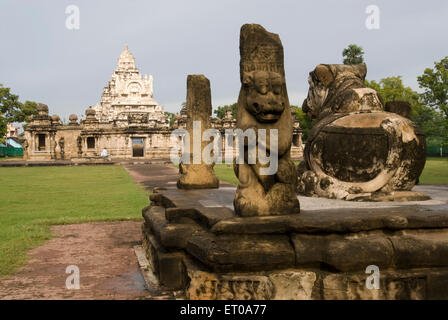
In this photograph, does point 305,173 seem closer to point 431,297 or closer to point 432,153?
point 431,297

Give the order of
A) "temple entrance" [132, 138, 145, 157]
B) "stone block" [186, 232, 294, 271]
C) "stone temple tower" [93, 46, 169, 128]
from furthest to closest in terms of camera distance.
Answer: "stone temple tower" [93, 46, 169, 128]
"temple entrance" [132, 138, 145, 157]
"stone block" [186, 232, 294, 271]

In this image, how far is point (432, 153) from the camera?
48062mm

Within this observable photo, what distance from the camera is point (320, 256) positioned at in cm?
376

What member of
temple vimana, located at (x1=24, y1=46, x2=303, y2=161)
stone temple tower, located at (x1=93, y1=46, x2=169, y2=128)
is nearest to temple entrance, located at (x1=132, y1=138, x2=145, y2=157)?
stone temple tower, located at (x1=93, y1=46, x2=169, y2=128)

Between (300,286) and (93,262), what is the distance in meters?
2.94

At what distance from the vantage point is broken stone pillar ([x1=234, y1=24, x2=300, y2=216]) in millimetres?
4117

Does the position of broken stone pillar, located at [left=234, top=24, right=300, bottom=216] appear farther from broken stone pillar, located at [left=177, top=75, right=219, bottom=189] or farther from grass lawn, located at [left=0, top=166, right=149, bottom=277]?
grass lawn, located at [left=0, top=166, right=149, bottom=277]

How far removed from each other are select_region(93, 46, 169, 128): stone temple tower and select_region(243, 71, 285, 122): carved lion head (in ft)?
150

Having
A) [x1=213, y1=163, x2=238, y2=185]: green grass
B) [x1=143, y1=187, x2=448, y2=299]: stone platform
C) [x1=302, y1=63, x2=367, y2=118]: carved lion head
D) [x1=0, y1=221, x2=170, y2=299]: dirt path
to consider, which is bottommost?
[x1=0, y1=221, x2=170, y2=299]: dirt path

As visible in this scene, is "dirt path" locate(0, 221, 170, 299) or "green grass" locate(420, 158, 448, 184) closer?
"dirt path" locate(0, 221, 170, 299)

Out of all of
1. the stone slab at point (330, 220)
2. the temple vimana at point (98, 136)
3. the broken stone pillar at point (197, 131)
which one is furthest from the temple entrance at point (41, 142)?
the stone slab at point (330, 220)

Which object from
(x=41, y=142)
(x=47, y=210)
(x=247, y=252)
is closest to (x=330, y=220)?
(x=247, y=252)

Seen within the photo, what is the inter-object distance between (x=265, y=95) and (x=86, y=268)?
2.98 m

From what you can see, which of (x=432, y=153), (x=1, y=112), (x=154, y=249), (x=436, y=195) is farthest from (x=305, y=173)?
(x=1, y=112)
